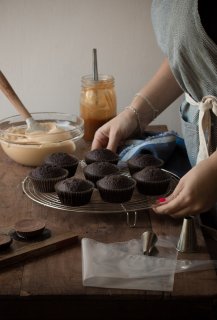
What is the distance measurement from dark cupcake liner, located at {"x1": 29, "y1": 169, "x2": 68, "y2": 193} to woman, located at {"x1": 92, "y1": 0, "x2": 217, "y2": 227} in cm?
21

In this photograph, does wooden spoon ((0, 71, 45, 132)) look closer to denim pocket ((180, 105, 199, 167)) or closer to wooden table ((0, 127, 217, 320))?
denim pocket ((180, 105, 199, 167))

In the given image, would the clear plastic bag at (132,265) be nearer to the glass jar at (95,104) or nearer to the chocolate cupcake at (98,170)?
the chocolate cupcake at (98,170)

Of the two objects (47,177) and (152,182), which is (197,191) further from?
(47,177)

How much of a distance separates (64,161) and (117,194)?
197 mm

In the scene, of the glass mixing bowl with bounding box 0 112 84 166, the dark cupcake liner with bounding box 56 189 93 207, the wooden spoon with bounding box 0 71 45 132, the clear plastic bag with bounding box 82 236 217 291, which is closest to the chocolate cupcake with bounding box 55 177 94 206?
the dark cupcake liner with bounding box 56 189 93 207

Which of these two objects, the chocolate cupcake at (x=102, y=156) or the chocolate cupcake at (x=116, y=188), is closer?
the chocolate cupcake at (x=116, y=188)

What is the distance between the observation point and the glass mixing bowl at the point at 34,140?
4.34 feet

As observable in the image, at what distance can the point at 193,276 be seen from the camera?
85 centimetres

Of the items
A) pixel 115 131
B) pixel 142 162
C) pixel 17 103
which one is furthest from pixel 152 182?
pixel 17 103

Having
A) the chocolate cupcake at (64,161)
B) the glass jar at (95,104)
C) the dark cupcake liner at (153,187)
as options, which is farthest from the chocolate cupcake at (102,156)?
the glass jar at (95,104)

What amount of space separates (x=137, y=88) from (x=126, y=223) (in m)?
0.90

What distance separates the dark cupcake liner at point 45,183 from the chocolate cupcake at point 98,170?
0.05 meters
